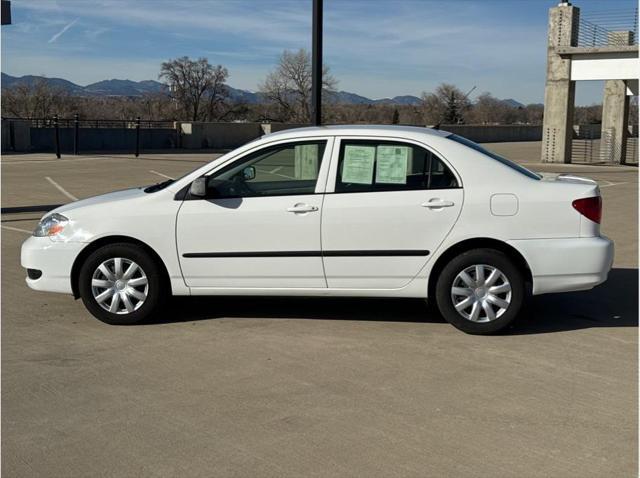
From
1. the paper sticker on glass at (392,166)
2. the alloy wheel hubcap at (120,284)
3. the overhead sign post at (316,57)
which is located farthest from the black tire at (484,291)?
the overhead sign post at (316,57)

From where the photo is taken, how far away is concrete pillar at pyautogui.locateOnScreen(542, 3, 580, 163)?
2928cm

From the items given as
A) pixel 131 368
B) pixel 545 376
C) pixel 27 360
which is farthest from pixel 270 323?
pixel 545 376

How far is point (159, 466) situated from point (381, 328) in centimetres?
284

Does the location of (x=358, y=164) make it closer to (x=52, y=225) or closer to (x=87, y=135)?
(x=52, y=225)

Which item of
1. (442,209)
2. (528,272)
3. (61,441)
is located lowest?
(61,441)

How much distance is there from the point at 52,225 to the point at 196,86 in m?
74.9

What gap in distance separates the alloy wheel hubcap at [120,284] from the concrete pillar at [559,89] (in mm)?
26843

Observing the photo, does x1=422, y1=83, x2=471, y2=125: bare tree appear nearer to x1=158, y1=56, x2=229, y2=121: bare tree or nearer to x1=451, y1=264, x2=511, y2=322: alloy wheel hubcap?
x1=158, y1=56, x2=229, y2=121: bare tree

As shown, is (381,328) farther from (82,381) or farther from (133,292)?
(82,381)

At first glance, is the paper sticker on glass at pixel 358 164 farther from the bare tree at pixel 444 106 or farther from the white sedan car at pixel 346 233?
the bare tree at pixel 444 106

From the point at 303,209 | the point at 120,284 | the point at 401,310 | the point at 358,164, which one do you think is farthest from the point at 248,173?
the point at 401,310

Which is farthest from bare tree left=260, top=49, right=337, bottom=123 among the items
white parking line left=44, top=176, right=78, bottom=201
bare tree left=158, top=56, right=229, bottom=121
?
white parking line left=44, top=176, right=78, bottom=201

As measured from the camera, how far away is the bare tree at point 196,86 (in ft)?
255

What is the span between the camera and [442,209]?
585 centimetres
